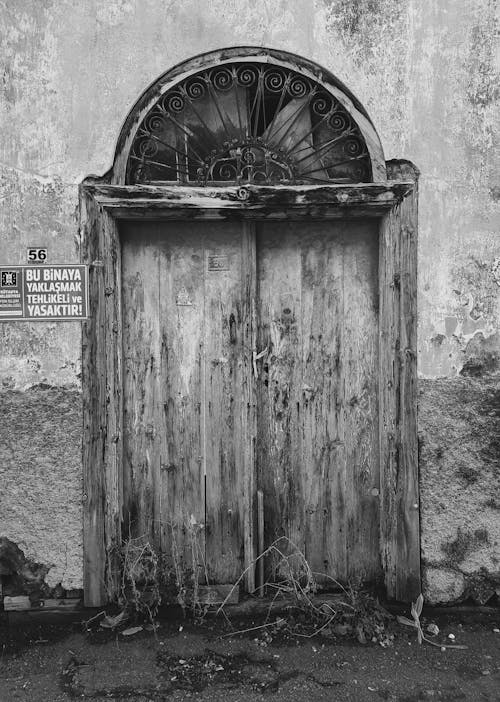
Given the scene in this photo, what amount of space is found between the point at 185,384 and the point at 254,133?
1.51 metres

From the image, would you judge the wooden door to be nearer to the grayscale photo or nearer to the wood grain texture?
the grayscale photo

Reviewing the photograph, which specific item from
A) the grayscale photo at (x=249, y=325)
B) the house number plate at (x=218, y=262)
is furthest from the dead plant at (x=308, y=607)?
the house number plate at (x=218, y=262)

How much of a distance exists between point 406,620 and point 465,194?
2.39 metres

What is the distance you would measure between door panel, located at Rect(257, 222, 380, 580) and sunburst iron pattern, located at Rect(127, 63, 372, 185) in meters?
0.34

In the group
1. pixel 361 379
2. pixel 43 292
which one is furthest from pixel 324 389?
pixel 43 292

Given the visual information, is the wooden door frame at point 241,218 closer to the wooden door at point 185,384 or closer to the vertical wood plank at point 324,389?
the wooden door at point 185,384

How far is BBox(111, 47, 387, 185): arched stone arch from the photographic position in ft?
10.8

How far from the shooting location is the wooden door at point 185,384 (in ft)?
11.3

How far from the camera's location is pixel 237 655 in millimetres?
3012

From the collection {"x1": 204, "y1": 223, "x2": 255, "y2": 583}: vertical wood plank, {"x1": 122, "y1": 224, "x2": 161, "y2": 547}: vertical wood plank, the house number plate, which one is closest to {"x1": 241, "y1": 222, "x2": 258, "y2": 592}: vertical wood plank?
{"x1": 204, "y1": 223, "x2": 255, "y2": 583}: vertical wood plank

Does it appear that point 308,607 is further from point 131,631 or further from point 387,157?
point 387,157

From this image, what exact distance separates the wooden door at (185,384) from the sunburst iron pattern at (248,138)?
0.33m

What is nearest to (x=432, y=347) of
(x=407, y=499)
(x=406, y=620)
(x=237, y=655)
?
(x=407, y=499)

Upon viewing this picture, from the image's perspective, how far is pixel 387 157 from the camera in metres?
3.27
